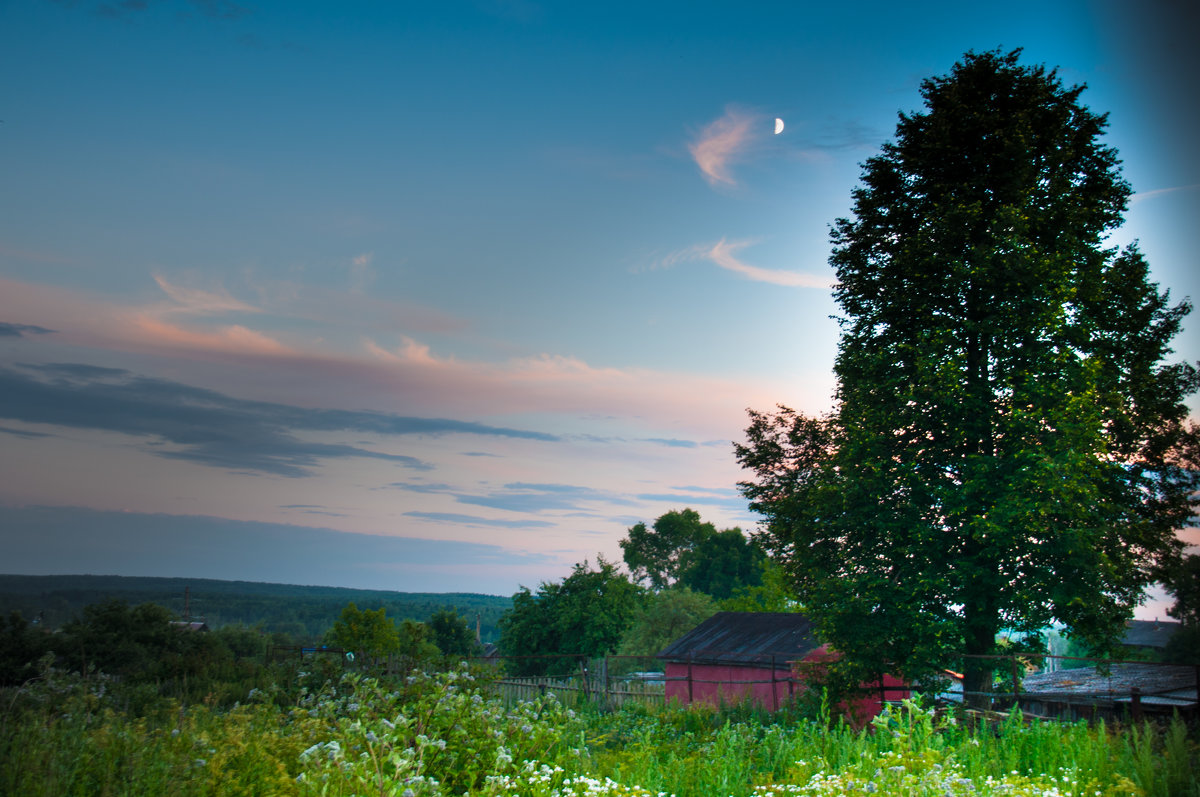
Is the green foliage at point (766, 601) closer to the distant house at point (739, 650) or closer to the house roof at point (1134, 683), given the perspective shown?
the distant house at point (739, 650)

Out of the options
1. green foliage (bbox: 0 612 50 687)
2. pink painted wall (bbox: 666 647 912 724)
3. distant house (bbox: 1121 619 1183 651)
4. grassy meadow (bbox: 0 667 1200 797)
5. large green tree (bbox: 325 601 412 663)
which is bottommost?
distant house (bbox: 1121 619 1183 651)

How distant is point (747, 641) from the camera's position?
116 feet

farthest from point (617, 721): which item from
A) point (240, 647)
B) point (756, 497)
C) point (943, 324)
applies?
point (240, 647)

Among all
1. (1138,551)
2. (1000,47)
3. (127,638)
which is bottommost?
(127,638)

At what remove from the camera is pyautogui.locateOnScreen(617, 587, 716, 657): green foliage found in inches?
→ 2496

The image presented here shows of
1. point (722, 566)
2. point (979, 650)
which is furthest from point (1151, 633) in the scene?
point (979, 650)

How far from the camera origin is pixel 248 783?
5945 mm

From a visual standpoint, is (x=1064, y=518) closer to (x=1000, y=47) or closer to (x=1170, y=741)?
(x=1170, y=741)

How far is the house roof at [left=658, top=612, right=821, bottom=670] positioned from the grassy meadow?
2512 centimetres

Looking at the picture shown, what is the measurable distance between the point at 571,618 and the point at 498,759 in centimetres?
4267

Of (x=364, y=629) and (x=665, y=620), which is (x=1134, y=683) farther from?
(x=364, y=629)

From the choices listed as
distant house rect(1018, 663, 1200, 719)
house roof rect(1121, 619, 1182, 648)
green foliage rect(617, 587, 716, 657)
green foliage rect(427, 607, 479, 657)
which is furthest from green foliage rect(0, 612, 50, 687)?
house roof rect(1121, 619, 1182, 648)

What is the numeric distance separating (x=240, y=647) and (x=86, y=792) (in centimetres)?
4757

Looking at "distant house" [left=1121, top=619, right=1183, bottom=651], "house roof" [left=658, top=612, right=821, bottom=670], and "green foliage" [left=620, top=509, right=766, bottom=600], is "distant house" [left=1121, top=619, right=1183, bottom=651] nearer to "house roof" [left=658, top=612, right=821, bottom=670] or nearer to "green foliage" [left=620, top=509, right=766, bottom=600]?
"green foliage" [left=620, top=509, right=766, bottom=600]
